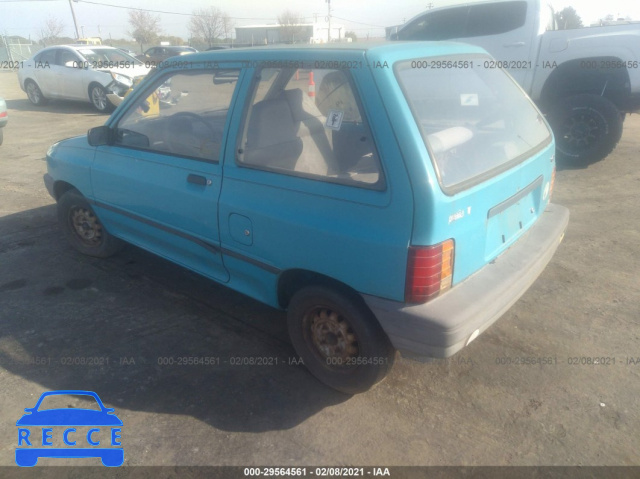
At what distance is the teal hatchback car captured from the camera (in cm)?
221

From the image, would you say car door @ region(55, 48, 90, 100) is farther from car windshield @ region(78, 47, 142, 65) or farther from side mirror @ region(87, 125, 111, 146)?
side mirror @ region(87, 125, 111, 146)

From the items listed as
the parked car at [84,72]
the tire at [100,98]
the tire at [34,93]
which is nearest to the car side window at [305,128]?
the parked car at [84,72]

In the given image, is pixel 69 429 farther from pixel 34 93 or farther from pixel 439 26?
pixel 34 93

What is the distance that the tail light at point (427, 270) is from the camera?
215cm

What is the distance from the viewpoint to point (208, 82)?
3.21 meters

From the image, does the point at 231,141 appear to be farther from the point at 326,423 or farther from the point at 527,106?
the point at 527,106

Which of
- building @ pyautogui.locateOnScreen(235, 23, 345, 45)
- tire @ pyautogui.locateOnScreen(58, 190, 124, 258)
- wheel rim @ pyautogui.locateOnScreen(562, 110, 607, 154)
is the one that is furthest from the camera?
building @ pyautogui.locateOnScreen(235, 23, 345, 45)

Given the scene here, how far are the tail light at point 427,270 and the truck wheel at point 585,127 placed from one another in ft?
18.1

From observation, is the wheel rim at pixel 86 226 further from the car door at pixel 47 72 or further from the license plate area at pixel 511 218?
the car door at pixel 47 72

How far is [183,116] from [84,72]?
11.0m

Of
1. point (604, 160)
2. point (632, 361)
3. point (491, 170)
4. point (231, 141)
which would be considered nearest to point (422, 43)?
point (491, 170)

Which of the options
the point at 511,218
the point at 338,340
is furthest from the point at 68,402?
the point at 511,218

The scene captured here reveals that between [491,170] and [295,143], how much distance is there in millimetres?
1052

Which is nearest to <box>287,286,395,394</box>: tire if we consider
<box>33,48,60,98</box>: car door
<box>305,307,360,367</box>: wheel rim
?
<box>305,307,360,367</box>: wheel rim
